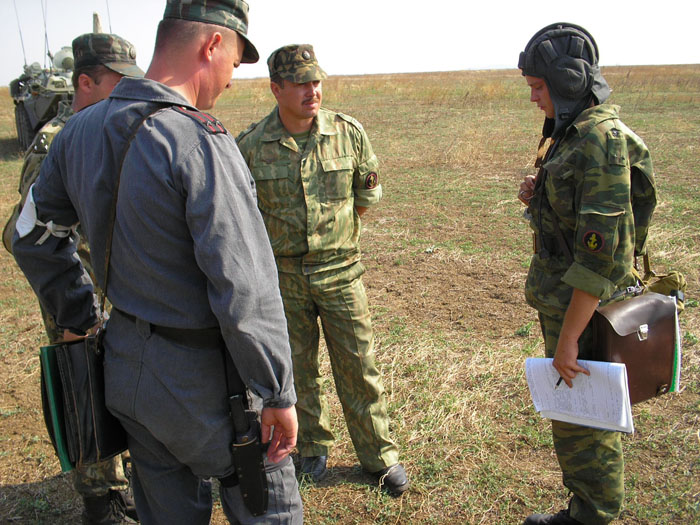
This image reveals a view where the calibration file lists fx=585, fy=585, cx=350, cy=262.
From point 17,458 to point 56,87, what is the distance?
37.7ft

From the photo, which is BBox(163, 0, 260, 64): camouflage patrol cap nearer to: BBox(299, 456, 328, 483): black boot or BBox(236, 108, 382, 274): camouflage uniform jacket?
BBox(236, 108, 382, 274): camouflage uniform jacket

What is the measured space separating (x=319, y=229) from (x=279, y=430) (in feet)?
4.60

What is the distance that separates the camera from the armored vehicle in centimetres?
1263

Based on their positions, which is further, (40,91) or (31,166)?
(40,91)

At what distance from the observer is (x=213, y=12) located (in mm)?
1643

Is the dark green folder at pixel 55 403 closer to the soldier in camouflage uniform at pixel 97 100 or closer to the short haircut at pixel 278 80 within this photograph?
the soldier in camouflage uniform at pixel 97 100

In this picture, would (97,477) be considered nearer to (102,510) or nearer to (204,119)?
(102,510)

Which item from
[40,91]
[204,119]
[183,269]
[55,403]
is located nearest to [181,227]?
[183,269]

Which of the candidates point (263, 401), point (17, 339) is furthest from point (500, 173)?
point (263, 401)

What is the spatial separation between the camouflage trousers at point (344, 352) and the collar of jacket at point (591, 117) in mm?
1347

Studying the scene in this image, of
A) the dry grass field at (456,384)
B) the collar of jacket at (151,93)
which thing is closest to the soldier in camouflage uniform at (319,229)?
the dry grass field at (456,384)

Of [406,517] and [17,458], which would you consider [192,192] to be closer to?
[406,517]

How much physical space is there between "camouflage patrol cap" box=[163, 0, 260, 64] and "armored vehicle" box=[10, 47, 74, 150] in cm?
1189

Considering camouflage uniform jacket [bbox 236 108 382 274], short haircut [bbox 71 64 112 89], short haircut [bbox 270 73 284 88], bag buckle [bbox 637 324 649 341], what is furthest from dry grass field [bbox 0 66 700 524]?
short haircut [bbox 71 64 112 89]
